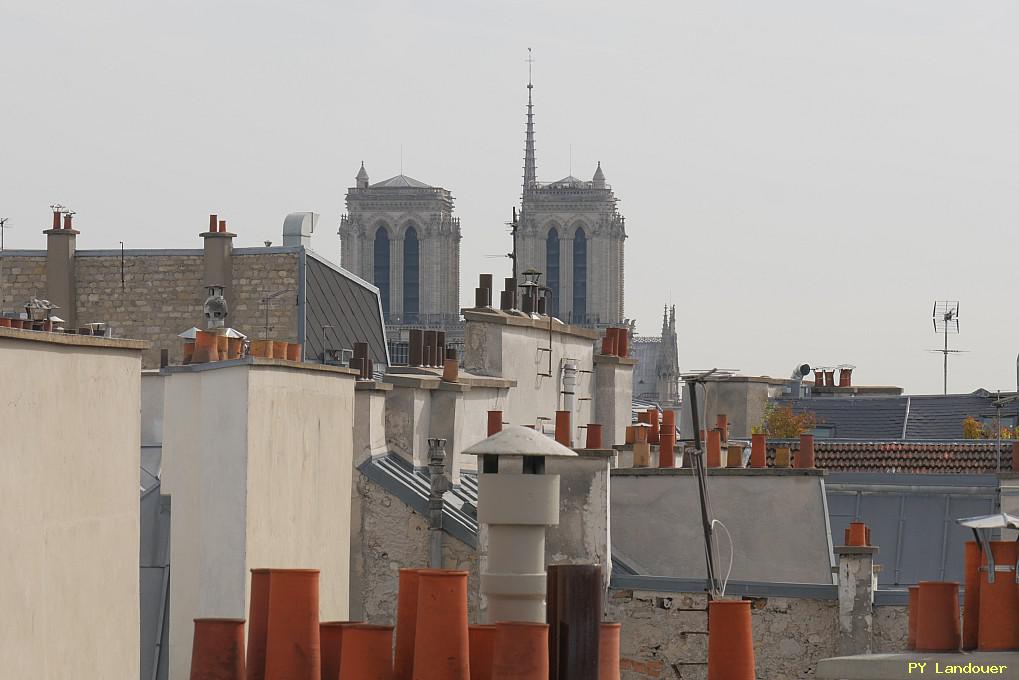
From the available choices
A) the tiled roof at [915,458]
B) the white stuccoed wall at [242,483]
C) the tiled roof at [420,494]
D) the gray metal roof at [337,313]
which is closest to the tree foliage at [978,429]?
the tiled roof at [915,458]

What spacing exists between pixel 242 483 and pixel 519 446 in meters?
2.98

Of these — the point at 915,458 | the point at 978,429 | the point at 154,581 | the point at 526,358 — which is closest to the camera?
the point at 154,581

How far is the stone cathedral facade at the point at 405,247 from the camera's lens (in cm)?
14788

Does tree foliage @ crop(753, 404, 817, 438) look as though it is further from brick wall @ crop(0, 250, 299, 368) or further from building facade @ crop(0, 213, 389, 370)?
brick wall @ crop(0, 250, 299, 368)

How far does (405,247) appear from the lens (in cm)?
14900

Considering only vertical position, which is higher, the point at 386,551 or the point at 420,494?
the point at 420,494

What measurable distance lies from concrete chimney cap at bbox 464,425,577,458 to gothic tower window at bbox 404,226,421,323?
440ft

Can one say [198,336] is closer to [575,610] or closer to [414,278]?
[575,610]

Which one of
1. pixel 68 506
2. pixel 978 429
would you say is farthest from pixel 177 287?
pixel 978 429

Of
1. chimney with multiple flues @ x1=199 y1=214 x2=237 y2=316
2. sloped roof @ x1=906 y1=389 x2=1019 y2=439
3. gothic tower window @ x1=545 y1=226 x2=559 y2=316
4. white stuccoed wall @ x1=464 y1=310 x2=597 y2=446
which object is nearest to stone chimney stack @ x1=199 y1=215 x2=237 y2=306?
chimney with multiple flues @ x1=199 y1=214 x2=237 y2=316

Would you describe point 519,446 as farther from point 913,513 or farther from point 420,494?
point 913,513

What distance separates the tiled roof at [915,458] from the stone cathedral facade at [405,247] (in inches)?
4683

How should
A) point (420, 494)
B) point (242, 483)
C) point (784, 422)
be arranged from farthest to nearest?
point (784, 422) → point (420, 494) → point (242, 483)

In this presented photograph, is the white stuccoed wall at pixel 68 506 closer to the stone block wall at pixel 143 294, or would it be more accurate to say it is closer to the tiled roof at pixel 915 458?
the tiled roof at pixel 915 458
